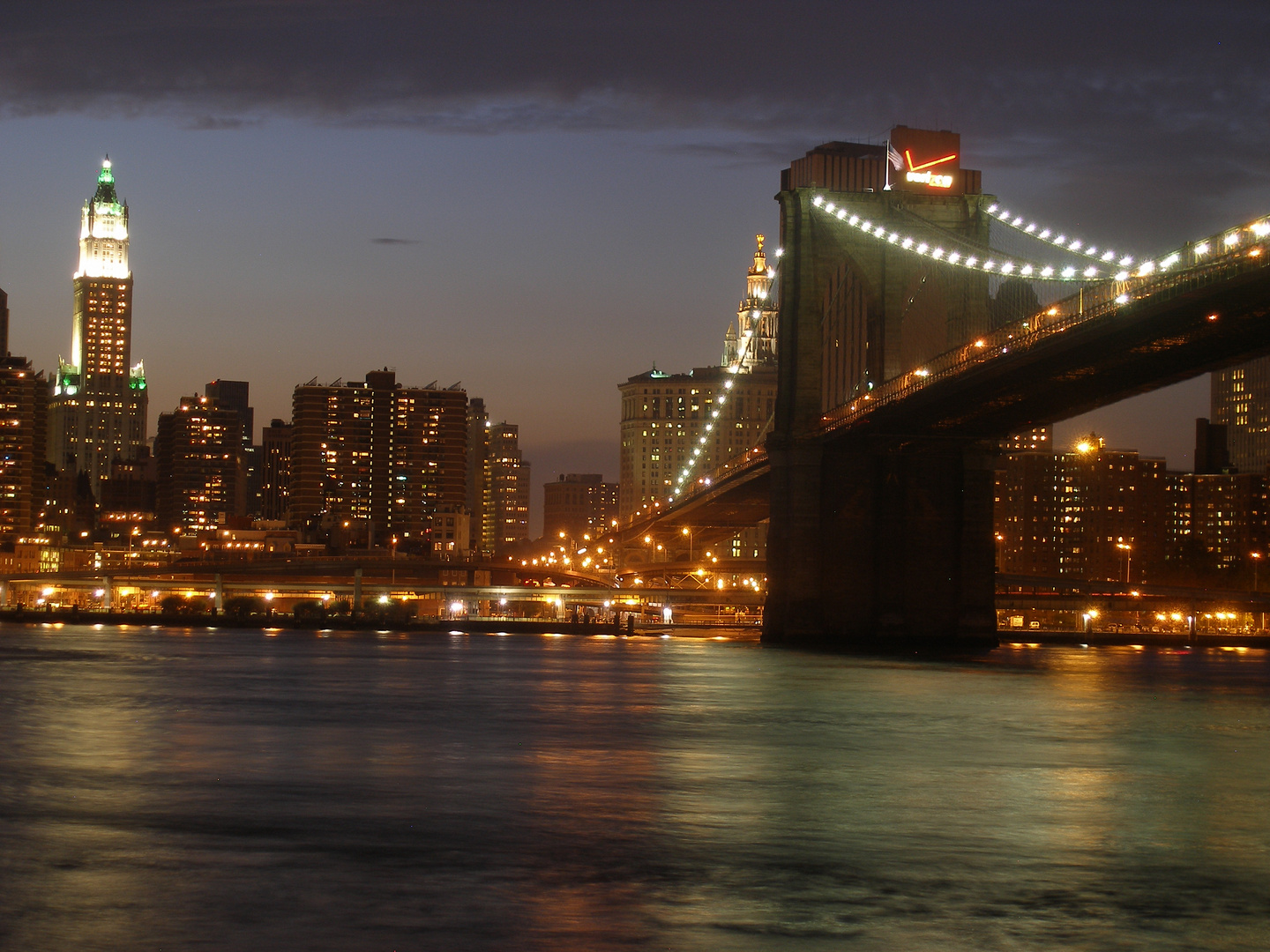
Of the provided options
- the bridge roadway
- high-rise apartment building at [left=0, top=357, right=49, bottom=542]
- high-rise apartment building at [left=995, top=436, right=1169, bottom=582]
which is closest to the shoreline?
the bridge roadway

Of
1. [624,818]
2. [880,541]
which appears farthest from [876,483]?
[624,818]

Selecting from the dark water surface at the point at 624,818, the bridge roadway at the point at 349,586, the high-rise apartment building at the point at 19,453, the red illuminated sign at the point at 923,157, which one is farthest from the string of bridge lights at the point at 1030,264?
the high-rise apartment building at the point at 19,453

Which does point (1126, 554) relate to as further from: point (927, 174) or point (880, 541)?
point (880, 541)

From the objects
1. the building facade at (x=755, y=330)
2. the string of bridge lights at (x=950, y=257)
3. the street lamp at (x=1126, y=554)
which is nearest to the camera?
the string of bridge lights at (x=950, y=257)

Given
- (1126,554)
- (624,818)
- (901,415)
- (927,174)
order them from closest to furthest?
(624,818) → (901,415) → (927,174) → (1126,554)

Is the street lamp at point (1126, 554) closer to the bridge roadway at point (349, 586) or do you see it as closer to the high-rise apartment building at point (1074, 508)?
the high-rise apartment building at point (1074, 508)

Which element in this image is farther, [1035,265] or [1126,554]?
[1126,554]

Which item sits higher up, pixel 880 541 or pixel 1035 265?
pixel 1035 265
